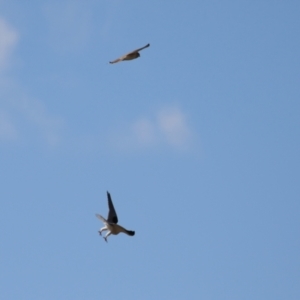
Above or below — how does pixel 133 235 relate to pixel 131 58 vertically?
below

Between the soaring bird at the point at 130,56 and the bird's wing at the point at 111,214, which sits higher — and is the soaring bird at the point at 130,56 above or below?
above

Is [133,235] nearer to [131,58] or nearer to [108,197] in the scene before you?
[108,197]

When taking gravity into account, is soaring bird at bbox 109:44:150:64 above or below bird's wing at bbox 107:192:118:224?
above

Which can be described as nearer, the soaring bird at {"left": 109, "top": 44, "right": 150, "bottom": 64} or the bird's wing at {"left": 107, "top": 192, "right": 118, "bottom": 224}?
the bird's wing at {"left": 107, "top": 192, "right": 118, "bottom": 224}

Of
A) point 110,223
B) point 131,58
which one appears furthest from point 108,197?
point 131,58

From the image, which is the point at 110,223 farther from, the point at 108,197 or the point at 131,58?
the point at 131,58

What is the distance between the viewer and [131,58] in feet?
198

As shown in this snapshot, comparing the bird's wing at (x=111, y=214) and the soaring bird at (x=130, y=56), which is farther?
the soaring bird at (x=130, y=56)

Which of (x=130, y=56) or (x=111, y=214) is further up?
(x=130, y=56)

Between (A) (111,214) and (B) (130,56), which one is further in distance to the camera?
(B) (130,56)

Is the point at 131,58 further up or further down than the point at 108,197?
further up

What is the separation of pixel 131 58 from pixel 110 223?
9468 millimetres

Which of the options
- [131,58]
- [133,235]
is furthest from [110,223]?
[131,58]

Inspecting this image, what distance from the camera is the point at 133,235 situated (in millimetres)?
57188
